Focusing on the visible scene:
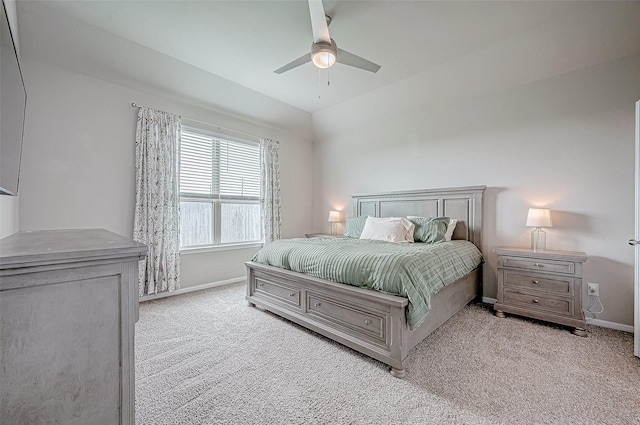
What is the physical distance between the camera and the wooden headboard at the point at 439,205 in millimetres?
3520

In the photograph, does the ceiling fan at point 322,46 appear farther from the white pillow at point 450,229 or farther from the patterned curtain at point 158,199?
the white pillow at point 450,229

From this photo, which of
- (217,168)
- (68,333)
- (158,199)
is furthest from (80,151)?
(68,333)

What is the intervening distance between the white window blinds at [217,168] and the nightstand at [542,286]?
374 centimetres

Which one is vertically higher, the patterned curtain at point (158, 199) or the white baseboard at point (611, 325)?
the patterned curtain at point (158, 199)

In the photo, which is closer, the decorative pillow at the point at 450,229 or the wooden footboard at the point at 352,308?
the wooden footboard at the point at 352,308

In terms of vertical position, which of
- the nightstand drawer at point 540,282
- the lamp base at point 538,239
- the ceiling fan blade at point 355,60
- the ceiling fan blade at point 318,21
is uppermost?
the ceiling fan blade at point 318,21

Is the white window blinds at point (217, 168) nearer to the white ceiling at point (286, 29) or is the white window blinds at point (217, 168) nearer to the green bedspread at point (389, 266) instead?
the white ceiling at point (286, 29)

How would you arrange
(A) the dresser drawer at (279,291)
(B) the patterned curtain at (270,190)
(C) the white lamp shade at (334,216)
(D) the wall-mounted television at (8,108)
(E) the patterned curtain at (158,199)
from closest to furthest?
(D) the wall-mounted television at (8,108)
(A) the dresser drawer at (279,291)
(E) the patterned curtain at (158,199)
(B) the patterned curtain at (270,190)
(C) the white lamp shade at (334,216)

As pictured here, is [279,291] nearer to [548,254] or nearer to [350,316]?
[350,316]

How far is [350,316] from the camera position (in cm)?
220

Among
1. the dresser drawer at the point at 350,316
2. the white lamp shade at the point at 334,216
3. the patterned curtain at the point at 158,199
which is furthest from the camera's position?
the white lamp shade at the point at 334,216

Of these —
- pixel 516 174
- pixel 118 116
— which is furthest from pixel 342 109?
pixel 118 116

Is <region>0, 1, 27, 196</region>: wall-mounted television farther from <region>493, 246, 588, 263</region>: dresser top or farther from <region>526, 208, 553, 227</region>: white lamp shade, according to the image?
<region>526, 208, 553, 227</region>: white lamp shade

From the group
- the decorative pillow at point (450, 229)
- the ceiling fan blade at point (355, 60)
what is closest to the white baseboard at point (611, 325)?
the decorative pillow at point (450, 229)
